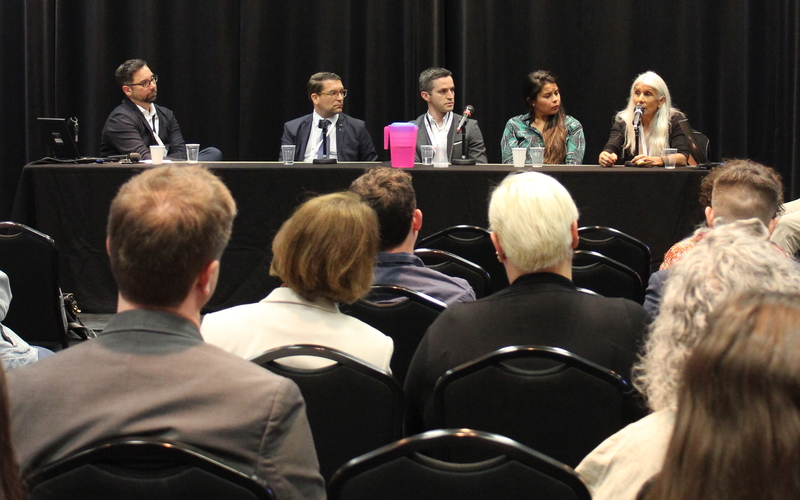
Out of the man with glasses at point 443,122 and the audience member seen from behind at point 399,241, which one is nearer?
the audience member seen from behind at point 399,241

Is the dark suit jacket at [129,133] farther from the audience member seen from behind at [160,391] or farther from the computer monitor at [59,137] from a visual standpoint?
the audience member seen from behind at [160,391]

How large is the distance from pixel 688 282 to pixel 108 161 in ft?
13.8

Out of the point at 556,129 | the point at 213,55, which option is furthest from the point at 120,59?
the point at 556,129

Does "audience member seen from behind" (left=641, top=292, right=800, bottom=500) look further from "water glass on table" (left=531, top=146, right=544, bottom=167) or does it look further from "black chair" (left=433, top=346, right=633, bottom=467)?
"water glass on table" (left=531, top=146, right=544, bottom=167)

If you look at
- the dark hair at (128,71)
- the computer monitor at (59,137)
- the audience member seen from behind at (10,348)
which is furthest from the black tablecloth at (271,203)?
the audience member seen from behind at (10,348)

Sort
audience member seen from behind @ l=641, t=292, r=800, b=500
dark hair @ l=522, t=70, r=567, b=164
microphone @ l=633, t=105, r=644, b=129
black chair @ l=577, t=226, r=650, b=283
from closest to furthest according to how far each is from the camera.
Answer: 1. audience member seen from behind @ l=641, t=292, r=800, b=500
2. black chair @ l=577, t=226, r=650, b=283
3. microphone @ l=633, t=105, r=644, b=129
4. dark hair @ l=522, t=70, r=567, b=164

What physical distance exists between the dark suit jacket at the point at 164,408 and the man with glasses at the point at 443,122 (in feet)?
13.7

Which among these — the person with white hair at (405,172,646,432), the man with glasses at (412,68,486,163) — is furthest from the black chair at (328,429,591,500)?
the man with glasses at (412,68,486,163)

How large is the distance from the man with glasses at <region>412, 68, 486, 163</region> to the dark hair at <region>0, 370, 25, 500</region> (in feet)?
14.7

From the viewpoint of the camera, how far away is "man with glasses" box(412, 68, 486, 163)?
17.2 ft

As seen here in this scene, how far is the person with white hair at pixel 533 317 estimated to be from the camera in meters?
1.69

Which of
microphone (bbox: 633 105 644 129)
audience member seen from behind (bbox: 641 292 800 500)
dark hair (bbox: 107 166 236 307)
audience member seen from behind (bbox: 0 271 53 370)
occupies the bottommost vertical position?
audience member seen from behind (bbox: 0 271 53 370)

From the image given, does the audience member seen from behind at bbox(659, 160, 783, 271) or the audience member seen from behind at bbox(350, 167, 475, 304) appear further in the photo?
the audience member seen from behind at bbox(659, 160, 783, 271)

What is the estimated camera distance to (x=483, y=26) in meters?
6.25
